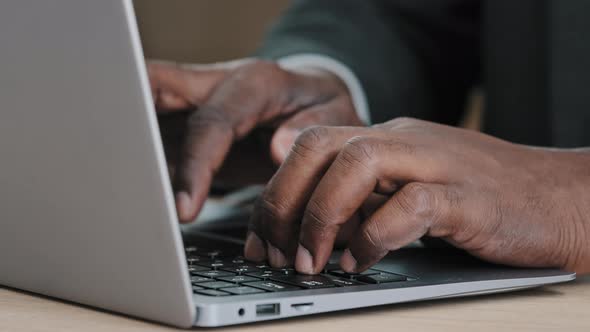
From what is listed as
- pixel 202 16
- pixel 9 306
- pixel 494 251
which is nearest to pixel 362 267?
pixel 494 251

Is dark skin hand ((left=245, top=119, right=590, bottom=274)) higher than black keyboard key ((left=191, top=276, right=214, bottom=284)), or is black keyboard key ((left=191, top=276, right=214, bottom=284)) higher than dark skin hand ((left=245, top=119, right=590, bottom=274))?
dark skin hand ((left=245, top=119, right=590, bottom=274))

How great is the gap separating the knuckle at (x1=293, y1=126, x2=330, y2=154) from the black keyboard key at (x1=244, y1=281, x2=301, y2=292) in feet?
0.31

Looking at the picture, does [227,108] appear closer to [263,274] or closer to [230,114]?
[230,114]

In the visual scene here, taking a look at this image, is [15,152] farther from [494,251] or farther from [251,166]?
[251,166]

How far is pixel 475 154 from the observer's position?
51cm

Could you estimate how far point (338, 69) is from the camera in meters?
1.05

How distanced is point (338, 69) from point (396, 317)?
66 centimetres

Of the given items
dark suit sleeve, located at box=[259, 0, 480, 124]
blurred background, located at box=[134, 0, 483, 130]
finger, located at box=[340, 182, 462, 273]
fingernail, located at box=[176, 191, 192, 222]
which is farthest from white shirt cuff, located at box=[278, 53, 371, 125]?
blurred background, located at box=[134, 0, 483, 130]

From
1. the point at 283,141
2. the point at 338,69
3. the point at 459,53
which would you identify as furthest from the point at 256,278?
the point at 459,53

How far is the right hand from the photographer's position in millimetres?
753

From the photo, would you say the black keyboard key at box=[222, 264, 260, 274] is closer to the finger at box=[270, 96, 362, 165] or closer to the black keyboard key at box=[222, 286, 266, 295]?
the black keyboard key at box=[222, 286, 266, 295]

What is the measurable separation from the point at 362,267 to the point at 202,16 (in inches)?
86.8

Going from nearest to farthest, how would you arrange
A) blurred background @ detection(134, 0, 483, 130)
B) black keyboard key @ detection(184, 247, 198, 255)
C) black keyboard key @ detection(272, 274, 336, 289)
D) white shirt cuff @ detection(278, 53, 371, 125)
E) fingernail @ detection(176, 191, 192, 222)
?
black keyboard key @ detection(272, 274, 336, 289)
black keyboard key @ detection(184, 247, 198, 255)
fingernail @ detection(176, 191, 192, 222)
white shirt cuff @ detection(278, 53, 371, 125)
blurred background @ detection(134, 0, 483, 130)

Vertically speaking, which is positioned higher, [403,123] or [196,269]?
[403,123]
